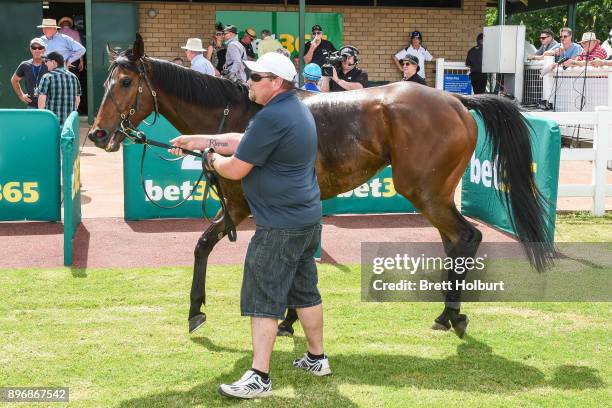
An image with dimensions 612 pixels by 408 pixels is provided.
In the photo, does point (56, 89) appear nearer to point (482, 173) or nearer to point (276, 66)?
point (482, 173)

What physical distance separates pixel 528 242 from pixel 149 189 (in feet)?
16.9

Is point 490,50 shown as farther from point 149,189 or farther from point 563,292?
point 563,292

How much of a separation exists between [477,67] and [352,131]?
13.7 meters

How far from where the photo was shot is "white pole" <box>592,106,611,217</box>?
1063cm

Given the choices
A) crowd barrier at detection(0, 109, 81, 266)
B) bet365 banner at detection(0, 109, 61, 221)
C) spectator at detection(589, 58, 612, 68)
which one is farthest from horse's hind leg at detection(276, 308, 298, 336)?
spectator at detection(589, 58, 612, 68)

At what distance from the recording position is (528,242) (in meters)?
6.55

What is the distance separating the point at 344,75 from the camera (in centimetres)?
1142

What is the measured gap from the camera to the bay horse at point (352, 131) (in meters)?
6.21

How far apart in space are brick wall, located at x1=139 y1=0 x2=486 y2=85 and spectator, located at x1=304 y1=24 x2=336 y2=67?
159 centimetres

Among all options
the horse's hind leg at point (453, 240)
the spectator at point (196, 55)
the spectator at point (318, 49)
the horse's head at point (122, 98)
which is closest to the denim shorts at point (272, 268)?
the horse's hind leg at point (453, 240)

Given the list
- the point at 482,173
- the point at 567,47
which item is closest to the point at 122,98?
the point at 482,173

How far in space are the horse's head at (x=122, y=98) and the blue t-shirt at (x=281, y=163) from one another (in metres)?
1.70

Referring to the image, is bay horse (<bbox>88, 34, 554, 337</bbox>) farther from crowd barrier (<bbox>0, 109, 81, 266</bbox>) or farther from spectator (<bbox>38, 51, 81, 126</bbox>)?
spectator (<bbox>38, 51, 81, 126</bbox>)

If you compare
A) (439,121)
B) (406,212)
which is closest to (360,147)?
(439,121)
